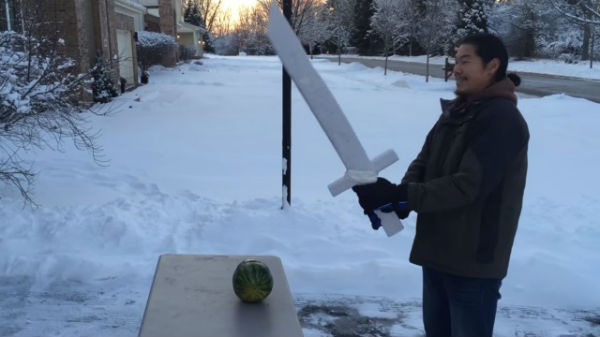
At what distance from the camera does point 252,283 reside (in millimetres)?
2400

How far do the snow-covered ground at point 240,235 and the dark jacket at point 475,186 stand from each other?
1.42m

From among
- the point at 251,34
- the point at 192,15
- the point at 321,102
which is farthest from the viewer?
the point at 251,34

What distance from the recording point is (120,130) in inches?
391

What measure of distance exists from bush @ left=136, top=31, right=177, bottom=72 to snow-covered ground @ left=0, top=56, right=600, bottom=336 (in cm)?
1505

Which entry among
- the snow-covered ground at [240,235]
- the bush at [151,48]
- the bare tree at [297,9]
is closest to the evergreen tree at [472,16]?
the bare tree at [297,9]

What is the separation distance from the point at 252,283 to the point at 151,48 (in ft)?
79.1

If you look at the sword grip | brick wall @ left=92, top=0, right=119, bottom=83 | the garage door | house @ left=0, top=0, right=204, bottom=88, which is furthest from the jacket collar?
the garage door

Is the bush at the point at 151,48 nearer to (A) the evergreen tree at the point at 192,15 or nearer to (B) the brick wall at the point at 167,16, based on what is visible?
(B) the brick wall at the point at 167,16

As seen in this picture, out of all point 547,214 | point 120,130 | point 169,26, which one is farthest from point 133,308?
point 169,26

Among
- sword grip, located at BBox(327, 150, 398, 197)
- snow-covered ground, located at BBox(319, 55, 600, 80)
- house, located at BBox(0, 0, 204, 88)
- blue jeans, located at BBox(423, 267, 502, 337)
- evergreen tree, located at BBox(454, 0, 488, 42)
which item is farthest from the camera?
evergreen tree, located at BBox(454, 0, 488, 42)

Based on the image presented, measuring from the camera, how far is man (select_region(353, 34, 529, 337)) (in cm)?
202

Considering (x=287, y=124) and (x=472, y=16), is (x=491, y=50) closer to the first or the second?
(x=287, y=124)

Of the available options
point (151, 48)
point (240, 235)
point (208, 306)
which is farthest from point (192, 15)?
point (208, 306)

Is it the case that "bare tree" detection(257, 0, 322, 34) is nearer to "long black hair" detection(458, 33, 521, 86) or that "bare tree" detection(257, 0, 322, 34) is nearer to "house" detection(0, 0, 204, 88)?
"house" detection(0, 0, 204, 88)
